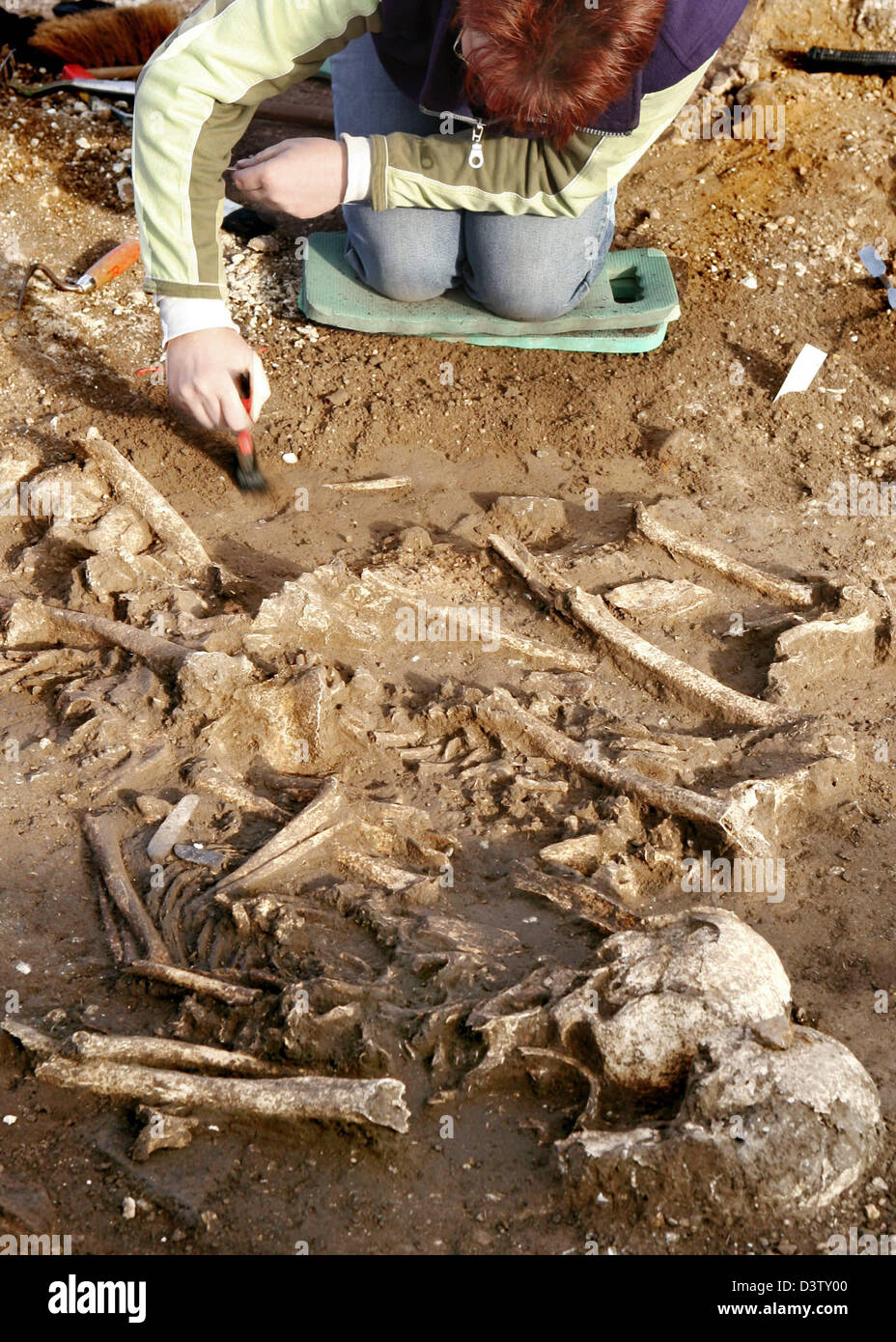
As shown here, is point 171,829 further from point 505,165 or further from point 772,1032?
point 505,165

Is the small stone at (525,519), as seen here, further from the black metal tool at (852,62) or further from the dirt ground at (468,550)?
the black metal tool at (852,62)

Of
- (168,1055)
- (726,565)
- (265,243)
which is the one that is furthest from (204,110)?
(168,1055)

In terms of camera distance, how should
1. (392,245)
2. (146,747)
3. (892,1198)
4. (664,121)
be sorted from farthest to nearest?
(392,245)
(664,121)
(146,747)
(892,1198)

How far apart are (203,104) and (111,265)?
1.62 meters

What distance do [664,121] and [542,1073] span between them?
3.22 m

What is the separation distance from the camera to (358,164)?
398cm

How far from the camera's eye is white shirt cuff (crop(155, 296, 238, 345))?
342cm

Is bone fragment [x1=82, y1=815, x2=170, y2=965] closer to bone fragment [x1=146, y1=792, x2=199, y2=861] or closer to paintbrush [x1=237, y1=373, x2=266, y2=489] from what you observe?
bone fragment [x1=146, y1=792, x2=199, y2=861]

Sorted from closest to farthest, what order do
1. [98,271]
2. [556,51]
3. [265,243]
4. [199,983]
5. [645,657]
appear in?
1. [199,983]
2. [556,51]
3. [645,657]
4. [98,271]
5. [265,243]

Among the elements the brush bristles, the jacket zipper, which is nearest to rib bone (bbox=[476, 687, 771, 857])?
the jacket zipper

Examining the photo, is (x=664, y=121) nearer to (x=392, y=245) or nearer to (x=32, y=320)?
(x=392, y=245)

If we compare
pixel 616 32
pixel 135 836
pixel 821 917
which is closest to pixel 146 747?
pixel 135 836

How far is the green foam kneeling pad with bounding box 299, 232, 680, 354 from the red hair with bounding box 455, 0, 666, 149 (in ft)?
4.06

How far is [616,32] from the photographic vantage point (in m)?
3.09
